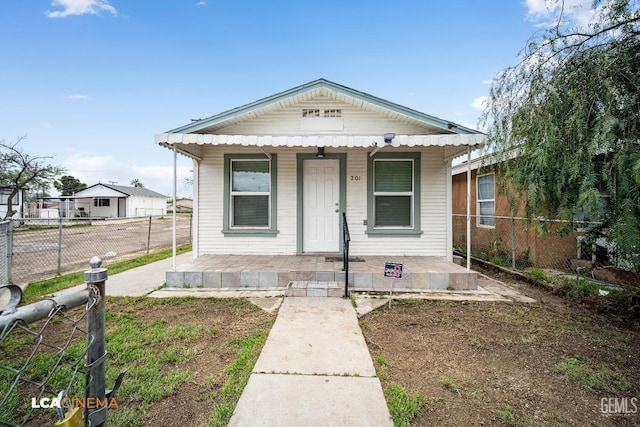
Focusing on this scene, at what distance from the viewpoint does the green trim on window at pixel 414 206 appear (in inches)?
254

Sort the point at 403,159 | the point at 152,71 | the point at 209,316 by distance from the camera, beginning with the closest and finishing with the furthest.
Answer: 1. the point at 209,316
2. the point at 403,159
3. the point at 152,71

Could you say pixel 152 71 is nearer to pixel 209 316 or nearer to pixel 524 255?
pixel 209 316

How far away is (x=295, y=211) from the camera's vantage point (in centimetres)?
646

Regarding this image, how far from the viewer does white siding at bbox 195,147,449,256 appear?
254 inches

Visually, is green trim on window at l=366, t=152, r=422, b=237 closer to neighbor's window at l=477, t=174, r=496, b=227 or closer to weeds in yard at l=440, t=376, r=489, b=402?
neighbor's window at l=477, t=174, r=496, b=227

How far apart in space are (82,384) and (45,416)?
369 mm

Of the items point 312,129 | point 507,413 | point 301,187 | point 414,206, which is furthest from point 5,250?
point 414,206

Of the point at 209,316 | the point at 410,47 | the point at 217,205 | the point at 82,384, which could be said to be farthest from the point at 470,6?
the point at 82,384

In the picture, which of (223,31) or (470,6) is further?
(223,31)

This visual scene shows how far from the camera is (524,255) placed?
7.20 m

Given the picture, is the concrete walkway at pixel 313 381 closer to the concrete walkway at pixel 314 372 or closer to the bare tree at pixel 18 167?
the concrete walkway at pixel 314 372

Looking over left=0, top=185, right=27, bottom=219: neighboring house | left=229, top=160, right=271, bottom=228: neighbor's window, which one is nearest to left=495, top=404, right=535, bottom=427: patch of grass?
left=229, top=160, right=271, bottom=228: neighbor's window

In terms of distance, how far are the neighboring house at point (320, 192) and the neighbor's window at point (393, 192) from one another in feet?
0.07

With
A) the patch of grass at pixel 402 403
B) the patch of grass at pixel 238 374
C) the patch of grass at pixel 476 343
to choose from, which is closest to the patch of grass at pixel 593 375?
the patch of grass at pixel 476 343
